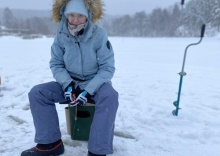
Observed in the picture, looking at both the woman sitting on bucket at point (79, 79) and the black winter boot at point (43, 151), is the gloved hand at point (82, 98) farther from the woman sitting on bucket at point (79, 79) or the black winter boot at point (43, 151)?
the black winter boot at point (43, 151)

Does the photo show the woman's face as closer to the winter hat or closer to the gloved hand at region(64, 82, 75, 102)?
the winter hat

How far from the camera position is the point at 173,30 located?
258 feet

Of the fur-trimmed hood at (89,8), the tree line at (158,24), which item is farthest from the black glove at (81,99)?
the tree line at (158,24)

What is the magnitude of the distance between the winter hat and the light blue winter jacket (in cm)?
11

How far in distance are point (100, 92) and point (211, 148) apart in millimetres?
1336

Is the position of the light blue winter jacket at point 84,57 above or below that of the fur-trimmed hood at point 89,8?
below

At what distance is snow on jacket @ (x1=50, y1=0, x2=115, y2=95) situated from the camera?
2795mm

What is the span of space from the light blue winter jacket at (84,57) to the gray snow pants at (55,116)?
0.12 meters

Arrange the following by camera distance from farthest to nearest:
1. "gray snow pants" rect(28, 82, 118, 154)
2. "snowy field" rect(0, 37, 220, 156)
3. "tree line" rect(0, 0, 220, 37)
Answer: "tree line" rect(0, 0, 220, 37) → "snowy field" rect(0, 37, 220, 156) → "gray snow pants" rect(28, 82, 118, 154)

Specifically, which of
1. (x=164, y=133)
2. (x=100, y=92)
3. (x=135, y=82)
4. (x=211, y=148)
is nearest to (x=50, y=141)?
(x=100, y=92)

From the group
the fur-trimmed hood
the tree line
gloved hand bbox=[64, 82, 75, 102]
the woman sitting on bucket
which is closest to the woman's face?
the woman sitting on bucket

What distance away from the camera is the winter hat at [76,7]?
2.72m

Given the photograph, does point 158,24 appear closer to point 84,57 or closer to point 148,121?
point 148,121

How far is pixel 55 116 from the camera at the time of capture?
2.74m
